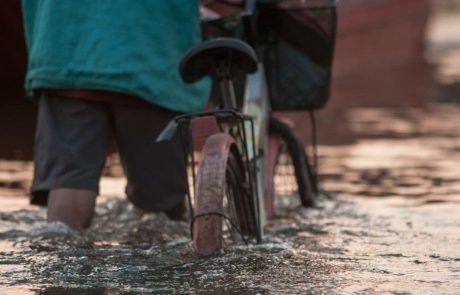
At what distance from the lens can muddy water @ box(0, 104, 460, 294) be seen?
4453 mm

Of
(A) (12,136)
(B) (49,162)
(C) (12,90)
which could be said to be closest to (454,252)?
(B) (49,162)

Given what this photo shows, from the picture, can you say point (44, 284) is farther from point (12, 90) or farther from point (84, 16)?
point (12, 90)

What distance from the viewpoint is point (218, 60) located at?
5.01 meters

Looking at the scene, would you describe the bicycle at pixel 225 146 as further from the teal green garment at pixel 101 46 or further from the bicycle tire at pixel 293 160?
the bicycle tire at pixel 293 160

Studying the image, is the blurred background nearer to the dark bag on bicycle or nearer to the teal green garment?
the dark bag on bicycle

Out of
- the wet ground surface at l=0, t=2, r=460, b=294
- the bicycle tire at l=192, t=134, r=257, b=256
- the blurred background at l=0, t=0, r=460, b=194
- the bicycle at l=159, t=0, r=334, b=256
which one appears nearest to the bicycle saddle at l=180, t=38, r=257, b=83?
the bicycle at l=159, t=0, r=334, b=256

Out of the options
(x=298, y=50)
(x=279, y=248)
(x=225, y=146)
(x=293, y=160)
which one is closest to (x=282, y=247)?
(x=279, y=248)

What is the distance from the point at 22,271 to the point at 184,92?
3.88ft

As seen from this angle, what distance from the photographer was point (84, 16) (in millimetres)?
5324

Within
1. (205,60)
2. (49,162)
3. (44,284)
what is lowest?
(44,284)

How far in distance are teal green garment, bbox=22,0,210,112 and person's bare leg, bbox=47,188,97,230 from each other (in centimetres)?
43

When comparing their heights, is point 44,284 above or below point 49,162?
below

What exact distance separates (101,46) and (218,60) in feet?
1.79

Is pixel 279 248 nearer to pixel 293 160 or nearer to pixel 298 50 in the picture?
pixel 298 50
